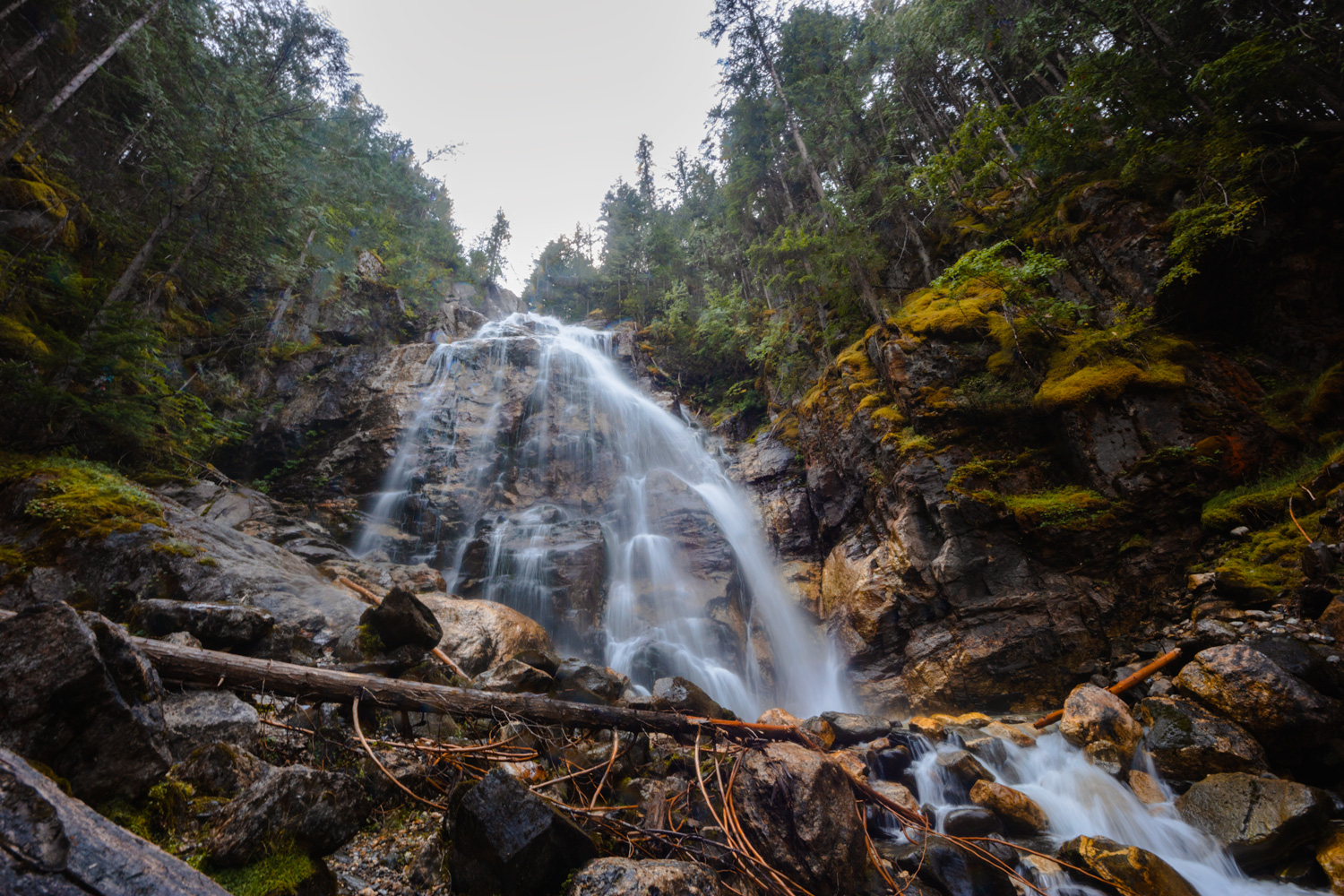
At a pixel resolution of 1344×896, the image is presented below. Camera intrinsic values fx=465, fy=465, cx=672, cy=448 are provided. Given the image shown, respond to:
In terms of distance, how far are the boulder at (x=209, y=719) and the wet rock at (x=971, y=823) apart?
543 centimetres

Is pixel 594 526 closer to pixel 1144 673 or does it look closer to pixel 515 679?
pixel 515 679

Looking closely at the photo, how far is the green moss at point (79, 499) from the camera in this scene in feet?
17.8

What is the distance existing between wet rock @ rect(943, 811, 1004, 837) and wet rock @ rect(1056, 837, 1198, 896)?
1.99ft

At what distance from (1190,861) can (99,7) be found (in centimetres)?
2318

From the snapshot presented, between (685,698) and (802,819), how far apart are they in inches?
98.6

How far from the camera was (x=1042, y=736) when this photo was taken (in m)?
5.71

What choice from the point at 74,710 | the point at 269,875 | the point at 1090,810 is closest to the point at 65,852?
the point at 269,875

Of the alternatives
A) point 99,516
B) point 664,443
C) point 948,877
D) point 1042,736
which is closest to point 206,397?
point 99,516

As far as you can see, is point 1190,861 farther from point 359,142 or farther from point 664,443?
point 359,142

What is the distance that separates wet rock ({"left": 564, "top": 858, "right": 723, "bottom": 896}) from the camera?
6.52 ft

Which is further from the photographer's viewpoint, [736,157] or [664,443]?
[736,157]

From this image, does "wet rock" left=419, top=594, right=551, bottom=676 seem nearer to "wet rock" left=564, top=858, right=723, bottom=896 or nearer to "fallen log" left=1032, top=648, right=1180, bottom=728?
"wet rock" left=564, top=858, right=723, bottom=896

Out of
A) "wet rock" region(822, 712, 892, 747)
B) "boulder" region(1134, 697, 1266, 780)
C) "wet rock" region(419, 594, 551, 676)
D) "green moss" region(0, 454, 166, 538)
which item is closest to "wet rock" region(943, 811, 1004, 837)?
"wet rock" region(822, 712, 892, 747)

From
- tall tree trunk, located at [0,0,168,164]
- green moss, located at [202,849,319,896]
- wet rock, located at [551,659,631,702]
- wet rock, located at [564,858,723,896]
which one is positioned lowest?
wet rock, located at [551,659,631,702]
